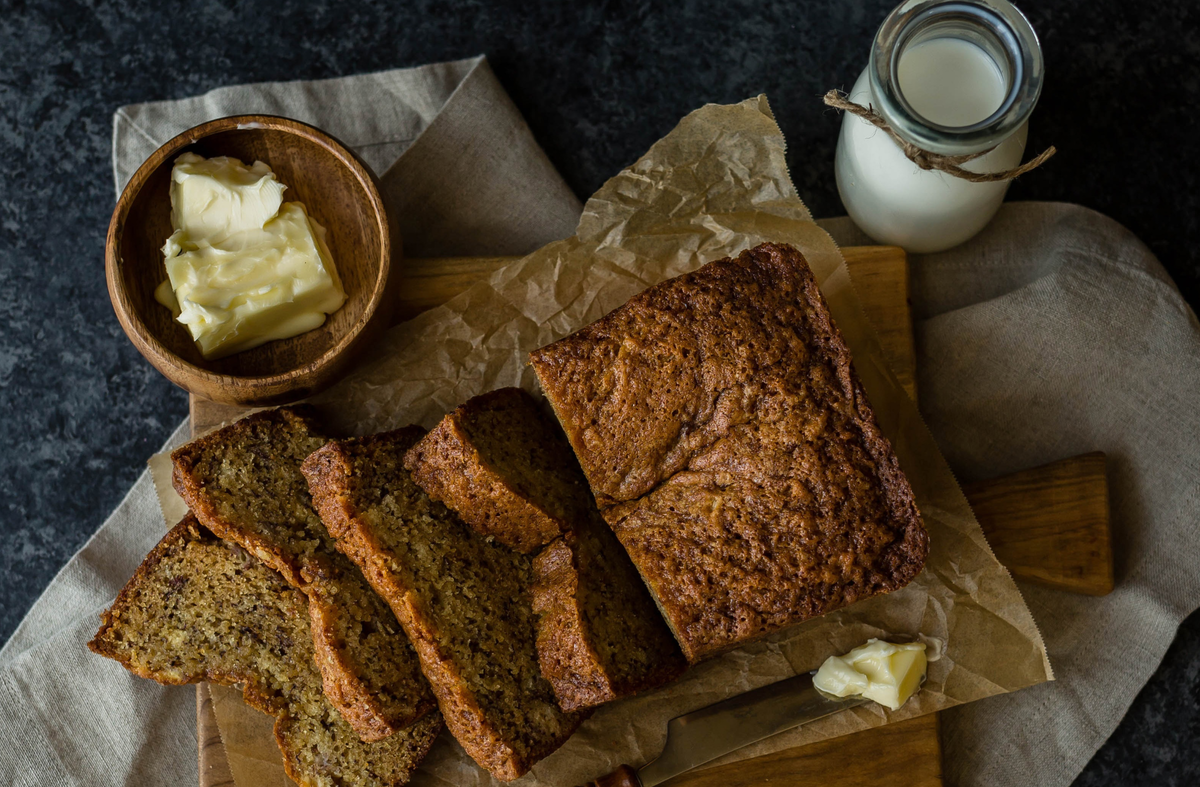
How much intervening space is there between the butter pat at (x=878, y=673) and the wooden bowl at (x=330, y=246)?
2114 millimetres

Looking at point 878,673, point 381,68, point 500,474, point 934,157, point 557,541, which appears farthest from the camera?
point 381,68

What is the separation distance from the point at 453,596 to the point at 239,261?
1.44 m

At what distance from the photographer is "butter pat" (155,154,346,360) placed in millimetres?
3363

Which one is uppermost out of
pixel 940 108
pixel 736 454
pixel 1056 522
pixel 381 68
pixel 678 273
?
pixel 940 108

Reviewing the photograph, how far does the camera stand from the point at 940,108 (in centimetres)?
318

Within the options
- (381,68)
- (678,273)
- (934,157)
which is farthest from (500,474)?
(381,68)

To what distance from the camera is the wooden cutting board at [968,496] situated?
359 centimetres

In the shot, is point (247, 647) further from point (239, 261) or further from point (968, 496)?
point (968, 496)

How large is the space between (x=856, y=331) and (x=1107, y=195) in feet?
4.57

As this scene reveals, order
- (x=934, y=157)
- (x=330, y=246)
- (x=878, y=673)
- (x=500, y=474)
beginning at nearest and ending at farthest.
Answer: (x=934, y=157) → (x=500, y=474) → (x=878, y=673) → (x=330, y=246)

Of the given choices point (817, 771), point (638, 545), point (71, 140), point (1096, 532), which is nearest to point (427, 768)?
point (638, 545)

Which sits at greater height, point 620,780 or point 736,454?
point 736,454

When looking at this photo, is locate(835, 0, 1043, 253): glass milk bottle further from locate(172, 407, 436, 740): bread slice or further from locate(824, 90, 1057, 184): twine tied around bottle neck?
locate(172, 407, 436, 740): bread slice

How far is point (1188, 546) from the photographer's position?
149 inches
